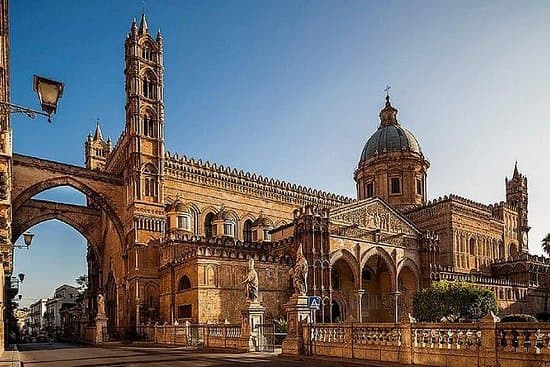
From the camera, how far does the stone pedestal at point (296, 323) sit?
19984 mm

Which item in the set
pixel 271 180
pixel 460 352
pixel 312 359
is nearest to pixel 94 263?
pixel 271 180

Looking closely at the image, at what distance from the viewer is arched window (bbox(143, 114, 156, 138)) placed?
45.0 m

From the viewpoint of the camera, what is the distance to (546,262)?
207 feet

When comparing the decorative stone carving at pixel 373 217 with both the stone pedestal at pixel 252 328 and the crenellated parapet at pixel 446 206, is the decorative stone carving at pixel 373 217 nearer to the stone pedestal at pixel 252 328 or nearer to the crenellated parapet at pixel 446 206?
the crenellated parapet at pixel 446 206

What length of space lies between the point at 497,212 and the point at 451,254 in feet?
40.0

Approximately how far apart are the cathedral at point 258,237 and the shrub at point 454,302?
4813 mm

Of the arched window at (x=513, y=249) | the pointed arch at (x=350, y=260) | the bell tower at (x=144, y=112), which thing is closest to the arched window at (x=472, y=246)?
the arched window at (x=513, y=249)

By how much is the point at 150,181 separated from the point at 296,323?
86.5ft

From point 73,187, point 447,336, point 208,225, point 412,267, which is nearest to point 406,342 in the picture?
point 447,336

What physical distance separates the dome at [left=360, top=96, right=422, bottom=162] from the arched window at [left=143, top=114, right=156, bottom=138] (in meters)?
26.9

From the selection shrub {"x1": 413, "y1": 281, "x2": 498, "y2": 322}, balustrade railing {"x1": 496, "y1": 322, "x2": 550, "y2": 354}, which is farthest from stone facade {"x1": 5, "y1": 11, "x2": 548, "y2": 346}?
balustrade railing {"x1": 496, "y1": 322, "x2": 550, "y2": 354}

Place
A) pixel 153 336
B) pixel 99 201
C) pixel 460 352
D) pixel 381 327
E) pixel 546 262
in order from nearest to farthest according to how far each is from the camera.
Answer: pixel 460 352 < pixel 381 327 < pixel 153 336 < pixel 99 201 < pixel 546 262

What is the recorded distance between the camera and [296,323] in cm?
2042

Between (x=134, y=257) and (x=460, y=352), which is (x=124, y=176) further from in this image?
(x=460, y=352)
